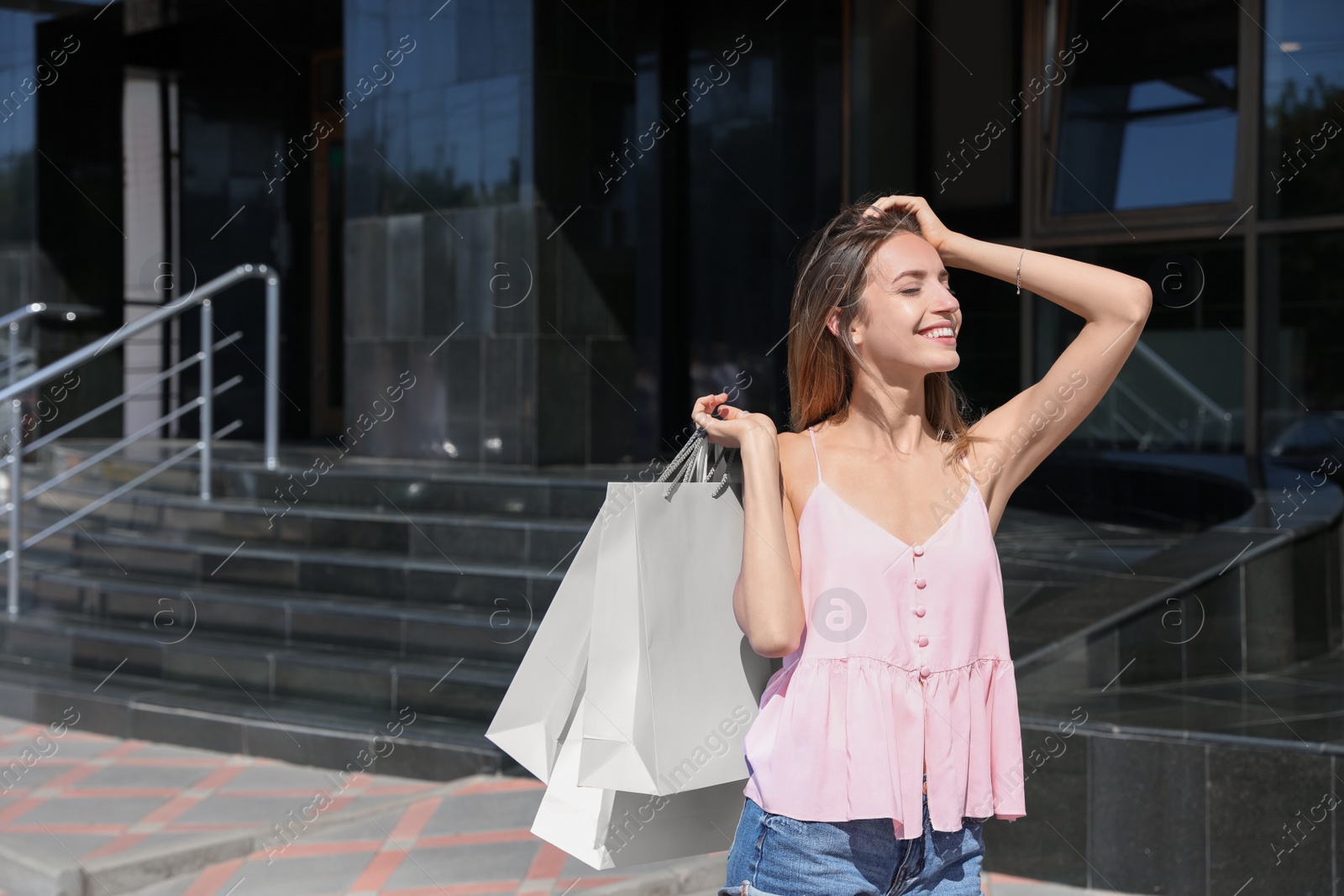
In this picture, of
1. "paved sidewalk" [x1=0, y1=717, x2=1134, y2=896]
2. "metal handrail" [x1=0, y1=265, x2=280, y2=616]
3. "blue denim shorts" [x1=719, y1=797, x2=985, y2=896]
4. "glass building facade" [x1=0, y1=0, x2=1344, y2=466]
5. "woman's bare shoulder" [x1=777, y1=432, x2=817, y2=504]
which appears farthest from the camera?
"glass building facade" [x1=0, y1=0, x2=1344, y2=466]

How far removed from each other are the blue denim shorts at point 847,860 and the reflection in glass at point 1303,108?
856 centimetres

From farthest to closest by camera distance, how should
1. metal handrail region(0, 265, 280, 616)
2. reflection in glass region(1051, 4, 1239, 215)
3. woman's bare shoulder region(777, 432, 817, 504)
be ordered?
reflection in glass region(1051, 4, 1239, 215) → metal handrail region(0, 265, 280, 616) → woman's bare shoulder region(777, 432, 817, 504)

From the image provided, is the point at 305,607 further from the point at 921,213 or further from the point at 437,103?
the point at 921,213

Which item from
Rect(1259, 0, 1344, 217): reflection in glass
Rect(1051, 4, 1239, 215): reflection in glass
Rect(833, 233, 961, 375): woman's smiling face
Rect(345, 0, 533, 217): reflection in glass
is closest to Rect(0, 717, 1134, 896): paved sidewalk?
Rect(833, 233, 961, 375): woman's smiling face

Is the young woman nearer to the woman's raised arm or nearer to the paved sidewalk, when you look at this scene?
the woman's raised arm

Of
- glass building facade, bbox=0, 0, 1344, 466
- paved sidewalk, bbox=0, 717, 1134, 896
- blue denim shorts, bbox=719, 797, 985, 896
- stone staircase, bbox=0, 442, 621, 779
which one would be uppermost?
glass building facade, bbox=0, 0, 1344, 466

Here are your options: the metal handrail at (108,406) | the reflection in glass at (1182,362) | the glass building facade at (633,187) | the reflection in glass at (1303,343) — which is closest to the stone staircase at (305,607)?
the metal handrail at (108,406)

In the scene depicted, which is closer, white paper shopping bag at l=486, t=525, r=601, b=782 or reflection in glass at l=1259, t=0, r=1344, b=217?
white paper shopping bag at l=486, t=525, r=601, b=782

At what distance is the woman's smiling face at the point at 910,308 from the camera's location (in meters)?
1.80

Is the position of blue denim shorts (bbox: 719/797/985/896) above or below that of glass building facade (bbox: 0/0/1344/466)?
below

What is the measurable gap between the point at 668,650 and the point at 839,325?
0.51 m

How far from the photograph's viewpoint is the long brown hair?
72.4 inches

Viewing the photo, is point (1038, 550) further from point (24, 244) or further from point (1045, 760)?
point (24, 244)

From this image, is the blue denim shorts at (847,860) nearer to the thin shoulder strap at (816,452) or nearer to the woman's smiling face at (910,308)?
the thin shoulder strap at (816,452)
